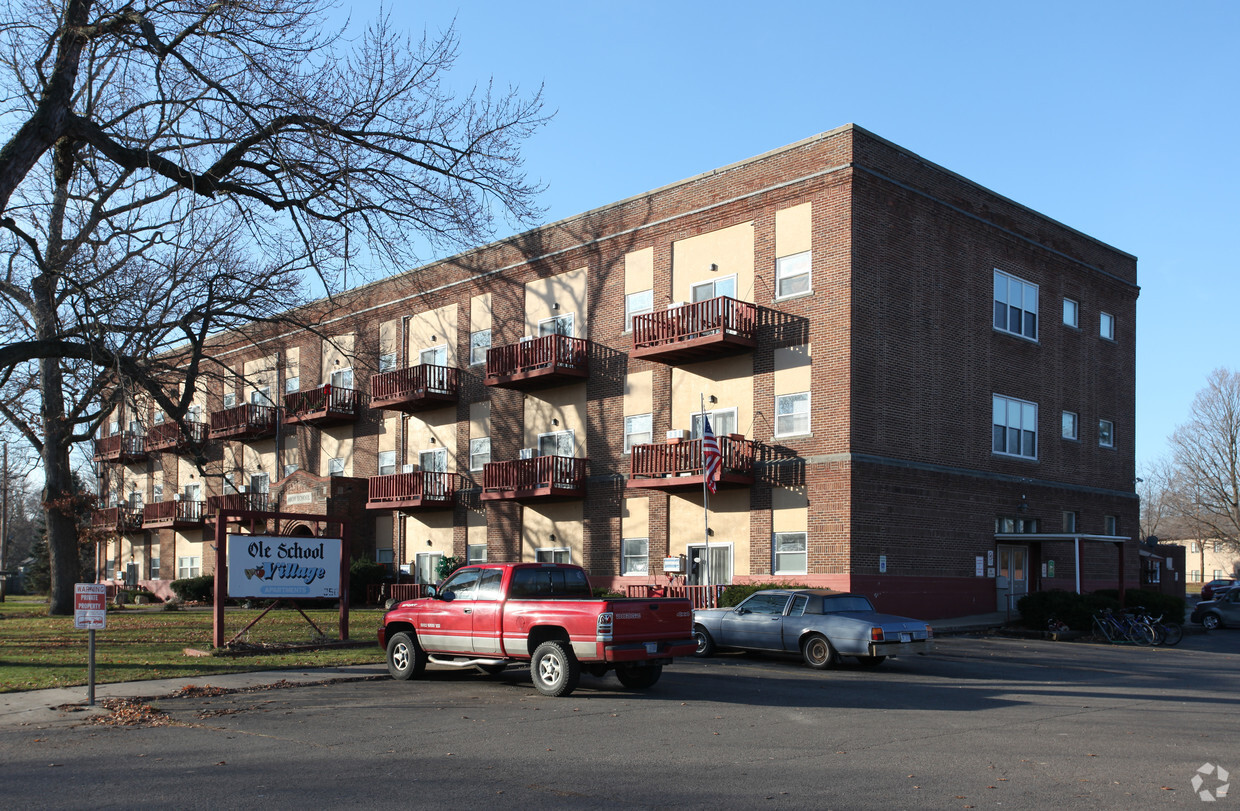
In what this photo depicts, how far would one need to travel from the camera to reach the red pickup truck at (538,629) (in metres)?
14.1

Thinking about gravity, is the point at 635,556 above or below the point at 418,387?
below

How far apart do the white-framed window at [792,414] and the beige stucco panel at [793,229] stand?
152 inches

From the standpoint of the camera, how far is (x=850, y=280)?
26.5 metres

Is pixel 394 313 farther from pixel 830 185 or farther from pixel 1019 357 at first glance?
pixel 1019 357

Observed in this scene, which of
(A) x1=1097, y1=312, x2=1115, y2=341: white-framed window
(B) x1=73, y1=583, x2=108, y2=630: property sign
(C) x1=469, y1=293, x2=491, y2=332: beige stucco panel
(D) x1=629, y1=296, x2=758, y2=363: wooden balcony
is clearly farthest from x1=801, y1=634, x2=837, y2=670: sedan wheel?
(A) x1=1097, y1=312, x2=1115, y2=341: white-framed window

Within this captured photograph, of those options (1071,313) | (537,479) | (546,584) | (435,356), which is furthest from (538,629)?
(1071,313)

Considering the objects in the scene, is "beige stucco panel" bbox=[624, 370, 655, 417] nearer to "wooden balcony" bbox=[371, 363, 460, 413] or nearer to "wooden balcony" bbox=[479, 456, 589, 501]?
"wooden balcony" bbox=[479, 456, 589, 501]

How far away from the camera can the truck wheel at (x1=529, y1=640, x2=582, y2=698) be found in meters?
14.2

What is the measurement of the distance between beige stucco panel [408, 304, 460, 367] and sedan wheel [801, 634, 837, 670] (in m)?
22.9

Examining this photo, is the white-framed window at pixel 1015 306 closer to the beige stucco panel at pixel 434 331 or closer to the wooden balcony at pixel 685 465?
the wooden balcony at pixel 685 465

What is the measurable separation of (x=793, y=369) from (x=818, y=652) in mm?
10790

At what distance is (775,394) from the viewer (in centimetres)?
2809

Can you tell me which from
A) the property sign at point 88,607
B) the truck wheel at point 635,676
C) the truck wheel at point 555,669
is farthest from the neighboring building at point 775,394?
the truck wheel at point 635,676

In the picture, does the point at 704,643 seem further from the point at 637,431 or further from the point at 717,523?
the point at 637,431
